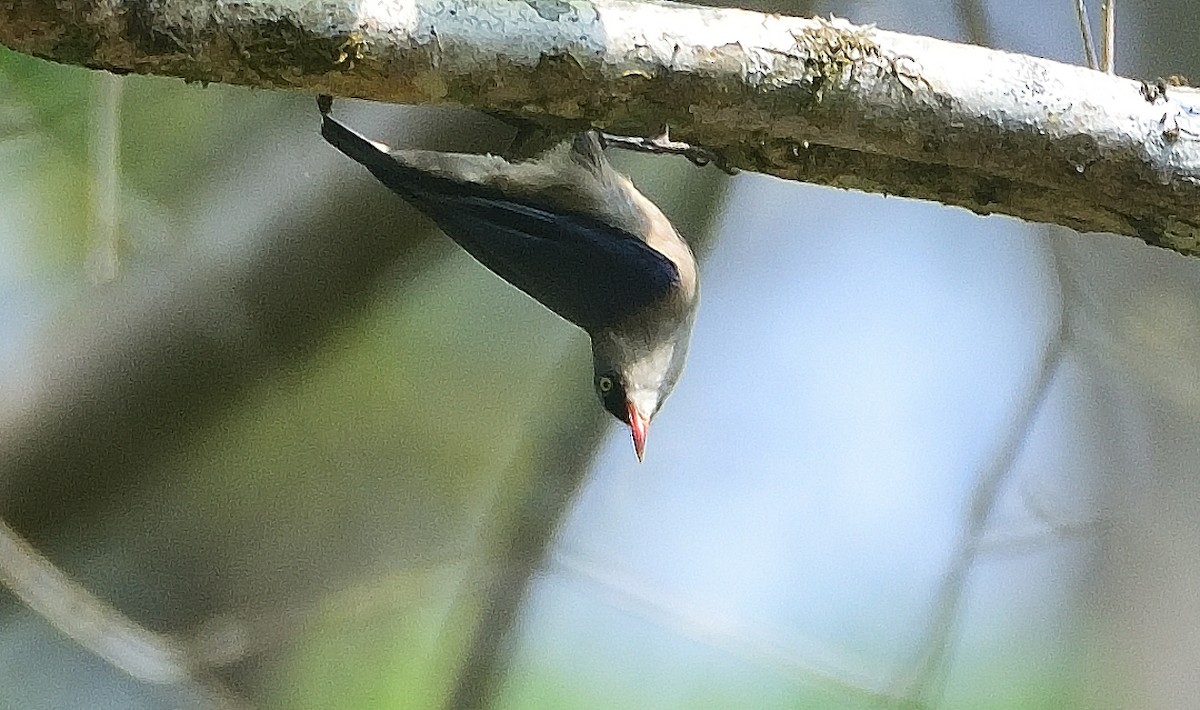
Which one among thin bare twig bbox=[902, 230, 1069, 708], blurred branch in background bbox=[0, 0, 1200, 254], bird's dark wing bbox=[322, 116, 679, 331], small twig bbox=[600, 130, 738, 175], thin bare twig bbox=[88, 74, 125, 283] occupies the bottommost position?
thin bare twig bbox=[902, 230, 1069, 708]

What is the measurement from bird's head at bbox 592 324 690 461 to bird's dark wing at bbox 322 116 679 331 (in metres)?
0.05

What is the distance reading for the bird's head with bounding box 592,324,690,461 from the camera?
42.9 inches

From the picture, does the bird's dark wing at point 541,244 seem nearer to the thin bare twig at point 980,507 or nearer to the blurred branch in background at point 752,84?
the blurred branch in background at point 752,84

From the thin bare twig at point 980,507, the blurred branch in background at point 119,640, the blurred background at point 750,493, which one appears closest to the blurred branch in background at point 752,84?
the blurred background at point 750,493

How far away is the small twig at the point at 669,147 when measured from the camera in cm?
80

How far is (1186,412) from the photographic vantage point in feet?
5.69

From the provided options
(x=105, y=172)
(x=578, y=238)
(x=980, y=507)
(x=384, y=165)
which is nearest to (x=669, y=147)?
(x=578, y=238)

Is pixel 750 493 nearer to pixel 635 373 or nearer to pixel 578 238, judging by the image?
pixel 635 373

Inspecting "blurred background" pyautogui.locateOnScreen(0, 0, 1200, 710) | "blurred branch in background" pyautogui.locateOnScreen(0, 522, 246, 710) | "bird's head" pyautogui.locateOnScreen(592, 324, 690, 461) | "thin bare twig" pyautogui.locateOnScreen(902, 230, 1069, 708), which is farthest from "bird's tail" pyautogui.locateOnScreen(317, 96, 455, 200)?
"thin bare twig" pyautogui.locateOnScreen(902, 230, 1069, 708)

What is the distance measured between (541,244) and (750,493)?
88cm

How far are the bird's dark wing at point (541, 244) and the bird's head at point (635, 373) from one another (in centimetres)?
5

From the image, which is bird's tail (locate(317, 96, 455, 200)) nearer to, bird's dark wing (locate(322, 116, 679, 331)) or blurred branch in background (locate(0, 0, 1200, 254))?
bird's dark wing (locate(322, 116, 679, 331))

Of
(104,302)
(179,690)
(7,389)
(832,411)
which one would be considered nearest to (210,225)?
(104,302)

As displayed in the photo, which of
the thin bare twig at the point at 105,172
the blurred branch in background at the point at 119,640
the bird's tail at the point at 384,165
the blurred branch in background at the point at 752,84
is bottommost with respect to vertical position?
the blurred branch in background at the point at 119,640
